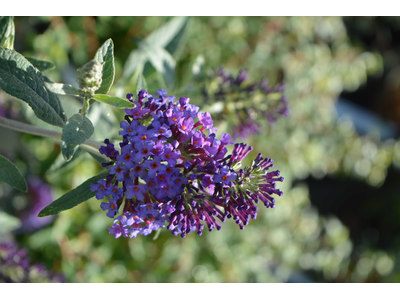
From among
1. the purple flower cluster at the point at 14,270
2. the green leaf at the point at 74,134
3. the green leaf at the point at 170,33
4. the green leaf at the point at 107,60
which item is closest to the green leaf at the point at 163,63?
the green leaf at the point at 170,33

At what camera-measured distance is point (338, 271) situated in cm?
299

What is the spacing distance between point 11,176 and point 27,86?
0.25 meters

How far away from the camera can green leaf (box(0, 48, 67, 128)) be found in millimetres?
765

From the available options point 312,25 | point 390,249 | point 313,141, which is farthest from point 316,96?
point 390,249

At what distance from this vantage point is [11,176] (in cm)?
85

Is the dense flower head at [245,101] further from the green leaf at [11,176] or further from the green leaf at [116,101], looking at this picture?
the green leaf at [11,176]

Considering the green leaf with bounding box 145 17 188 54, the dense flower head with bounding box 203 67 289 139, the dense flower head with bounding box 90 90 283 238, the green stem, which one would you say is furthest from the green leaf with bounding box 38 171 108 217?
the green leaf with bounding box 145 17 188 54

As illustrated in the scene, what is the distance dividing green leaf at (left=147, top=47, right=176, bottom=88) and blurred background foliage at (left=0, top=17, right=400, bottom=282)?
29mm

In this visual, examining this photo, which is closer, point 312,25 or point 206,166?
point 206,166

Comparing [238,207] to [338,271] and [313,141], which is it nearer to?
[313,141]

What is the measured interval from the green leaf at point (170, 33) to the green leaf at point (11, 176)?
3.03 feet

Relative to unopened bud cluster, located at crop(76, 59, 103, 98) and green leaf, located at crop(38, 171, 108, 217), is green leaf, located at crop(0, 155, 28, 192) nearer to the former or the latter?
green leaf, located at crop(38, 171, 108, 217)

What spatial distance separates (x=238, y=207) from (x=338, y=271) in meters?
2.69

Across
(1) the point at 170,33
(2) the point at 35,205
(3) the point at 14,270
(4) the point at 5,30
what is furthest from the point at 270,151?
(4) the point at 5,30
